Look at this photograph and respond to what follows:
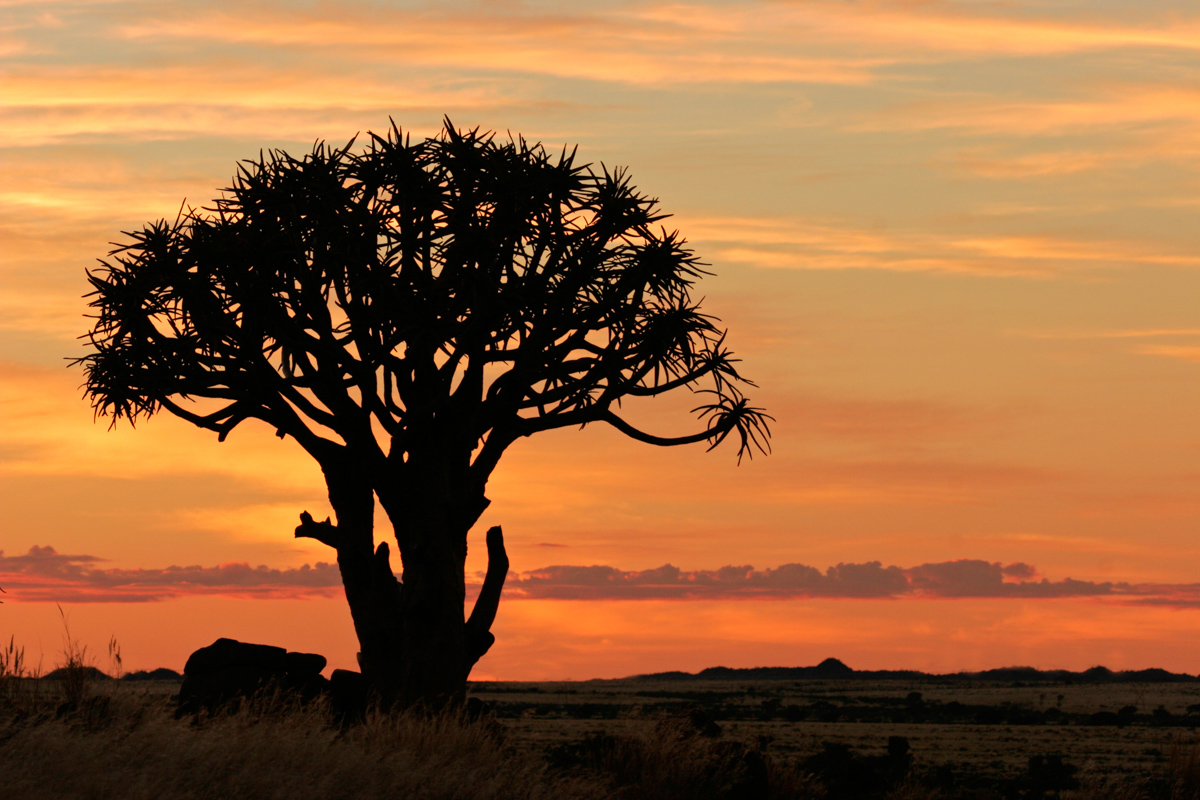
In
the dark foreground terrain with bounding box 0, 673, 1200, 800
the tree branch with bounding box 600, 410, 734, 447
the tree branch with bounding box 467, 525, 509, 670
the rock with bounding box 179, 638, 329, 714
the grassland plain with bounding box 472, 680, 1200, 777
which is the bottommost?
the grassland plain with bounding box 472, 680, 1200, 777

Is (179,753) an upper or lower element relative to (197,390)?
lower

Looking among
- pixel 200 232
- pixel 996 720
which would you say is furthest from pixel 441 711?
pixel 996 720

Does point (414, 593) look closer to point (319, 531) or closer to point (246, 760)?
point (319, 531)

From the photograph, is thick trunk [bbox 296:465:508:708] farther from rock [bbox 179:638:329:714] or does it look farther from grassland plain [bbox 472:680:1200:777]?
grassland plain [bbox 472:680:1200:777]

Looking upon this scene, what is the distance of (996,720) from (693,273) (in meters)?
40.4

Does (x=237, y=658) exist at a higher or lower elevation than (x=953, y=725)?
higher

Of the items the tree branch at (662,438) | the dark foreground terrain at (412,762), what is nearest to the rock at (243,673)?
the dark foreground terrain at (412,762)

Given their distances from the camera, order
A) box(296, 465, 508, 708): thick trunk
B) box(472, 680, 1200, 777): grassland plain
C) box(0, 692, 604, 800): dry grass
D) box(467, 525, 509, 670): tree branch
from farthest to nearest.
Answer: box(472, 680, 1200, 777): grassland plain < box(467, 525, 509, 670): tree branch < box(296, 465, 508, 708): thick trunk < box(0, 692, 604, 800): dry grass

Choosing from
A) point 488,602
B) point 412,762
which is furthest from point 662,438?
point 412,762

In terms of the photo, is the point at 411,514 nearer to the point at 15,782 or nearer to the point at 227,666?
the point at 227,666

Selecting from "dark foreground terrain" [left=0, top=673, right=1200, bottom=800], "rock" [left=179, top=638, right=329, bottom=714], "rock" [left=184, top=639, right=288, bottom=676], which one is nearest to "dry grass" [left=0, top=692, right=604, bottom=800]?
"dark foreground terrain" [left=0, top=673, right=1200, bottom=800]

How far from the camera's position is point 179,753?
1455 centimetres

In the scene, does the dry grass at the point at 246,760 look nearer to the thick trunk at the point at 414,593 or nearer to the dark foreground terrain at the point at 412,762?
the dark foreground terrain at the point at 412,762

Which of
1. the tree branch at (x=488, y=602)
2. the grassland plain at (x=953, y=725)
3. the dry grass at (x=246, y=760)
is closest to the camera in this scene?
the dry grass at (x=246, y=760)
